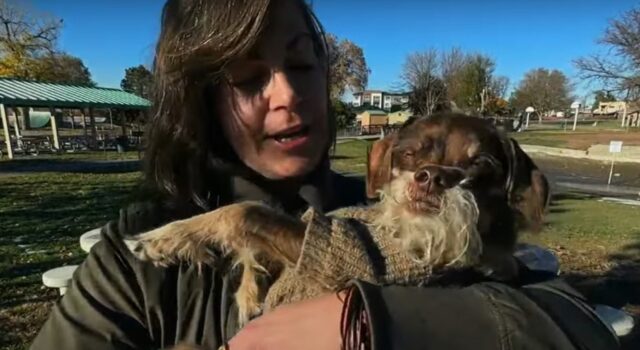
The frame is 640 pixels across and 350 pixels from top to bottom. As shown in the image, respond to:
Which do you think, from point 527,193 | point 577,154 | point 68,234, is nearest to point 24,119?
point 577,154

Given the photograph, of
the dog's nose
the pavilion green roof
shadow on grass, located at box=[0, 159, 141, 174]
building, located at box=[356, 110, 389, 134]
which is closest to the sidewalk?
building, located at box=[356, 110, 389, 134]

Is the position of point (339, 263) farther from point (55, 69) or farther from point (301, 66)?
point (55, 69)

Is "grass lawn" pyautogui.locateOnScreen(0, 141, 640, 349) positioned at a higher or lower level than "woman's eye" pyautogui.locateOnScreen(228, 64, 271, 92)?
lower

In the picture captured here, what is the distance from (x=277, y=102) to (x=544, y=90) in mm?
108708

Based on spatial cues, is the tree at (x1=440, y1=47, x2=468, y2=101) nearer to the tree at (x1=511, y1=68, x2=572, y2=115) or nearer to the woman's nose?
the woman's nose

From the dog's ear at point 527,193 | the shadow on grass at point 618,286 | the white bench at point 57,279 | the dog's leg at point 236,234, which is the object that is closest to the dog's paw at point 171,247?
the dog's leg at point 236,234

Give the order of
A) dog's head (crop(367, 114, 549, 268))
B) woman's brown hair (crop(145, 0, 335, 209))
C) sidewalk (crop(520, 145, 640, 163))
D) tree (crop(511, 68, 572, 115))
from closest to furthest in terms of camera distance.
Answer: woman's brown hair (crop(145, 0, 335, 209)) → dog's head (crop(367, 114, 549, 268)) → sidewalk (crop(520, 145, 640, 163)) → tree (crop(511, 68, 572, 115))

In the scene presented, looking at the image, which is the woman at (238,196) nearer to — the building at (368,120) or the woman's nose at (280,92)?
the woman's nose at (280,92)

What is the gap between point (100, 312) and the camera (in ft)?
5.62

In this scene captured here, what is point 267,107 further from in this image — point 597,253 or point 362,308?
point 597,253

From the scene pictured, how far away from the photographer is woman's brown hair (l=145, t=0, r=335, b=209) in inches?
79.0

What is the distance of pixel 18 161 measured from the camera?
29.4 metres

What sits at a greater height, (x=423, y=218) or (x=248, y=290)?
(x=423, y=218)

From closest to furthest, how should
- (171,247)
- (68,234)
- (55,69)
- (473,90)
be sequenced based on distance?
(171,247), (68,234), (473,90), (55,69)
